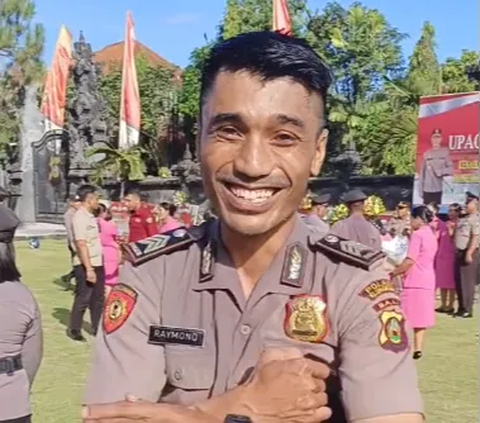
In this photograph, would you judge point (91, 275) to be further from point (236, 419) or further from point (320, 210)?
point (236, 419)

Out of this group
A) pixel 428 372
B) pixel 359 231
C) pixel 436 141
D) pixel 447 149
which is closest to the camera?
pixel 428 372

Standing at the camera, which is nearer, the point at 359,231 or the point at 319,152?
the point at 319,152

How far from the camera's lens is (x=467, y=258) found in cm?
1289

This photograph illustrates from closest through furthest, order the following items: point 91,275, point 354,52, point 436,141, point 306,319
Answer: point 306,319
point 91,275
point 436,141
point 354,52

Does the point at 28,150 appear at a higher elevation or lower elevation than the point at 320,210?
higher

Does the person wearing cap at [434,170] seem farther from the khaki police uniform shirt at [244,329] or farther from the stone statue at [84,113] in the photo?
the stone statue at [84,113]

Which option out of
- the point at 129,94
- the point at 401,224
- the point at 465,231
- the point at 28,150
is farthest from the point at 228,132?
the point at 28,150

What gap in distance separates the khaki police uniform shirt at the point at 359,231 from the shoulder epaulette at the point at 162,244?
6953 mm

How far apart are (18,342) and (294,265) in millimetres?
2942

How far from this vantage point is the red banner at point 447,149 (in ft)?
47.4

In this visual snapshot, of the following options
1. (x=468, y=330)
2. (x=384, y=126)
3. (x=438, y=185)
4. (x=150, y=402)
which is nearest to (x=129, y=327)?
(x=150, y=402)

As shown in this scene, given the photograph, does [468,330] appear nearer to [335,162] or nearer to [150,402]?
[150,402]

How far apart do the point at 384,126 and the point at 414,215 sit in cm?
2849

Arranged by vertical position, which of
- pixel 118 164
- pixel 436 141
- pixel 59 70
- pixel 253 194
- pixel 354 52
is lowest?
pixel 253 194
